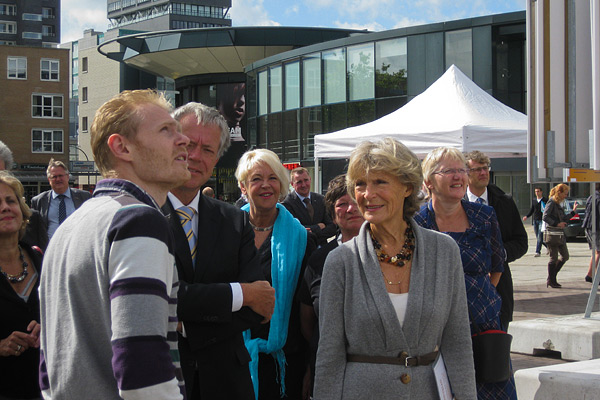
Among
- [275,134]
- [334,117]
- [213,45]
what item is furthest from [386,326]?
[213,45]

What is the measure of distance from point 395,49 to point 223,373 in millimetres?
26997

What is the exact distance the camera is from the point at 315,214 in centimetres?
869

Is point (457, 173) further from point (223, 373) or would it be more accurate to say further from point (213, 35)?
point (213, 35)

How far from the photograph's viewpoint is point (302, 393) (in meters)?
3.81

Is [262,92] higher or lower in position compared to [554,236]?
higher

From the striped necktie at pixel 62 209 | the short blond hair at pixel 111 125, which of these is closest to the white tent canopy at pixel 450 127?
the striped necktie at pixel 62 209

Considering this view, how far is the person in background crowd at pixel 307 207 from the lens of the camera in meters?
7.96

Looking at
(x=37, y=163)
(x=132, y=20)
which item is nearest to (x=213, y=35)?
(x=37, y=163)

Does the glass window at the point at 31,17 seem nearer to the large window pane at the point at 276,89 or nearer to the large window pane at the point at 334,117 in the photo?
the large window pane at the point at 276,89

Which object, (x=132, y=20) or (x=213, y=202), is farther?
(x=132, y=20)

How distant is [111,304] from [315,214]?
7.05m

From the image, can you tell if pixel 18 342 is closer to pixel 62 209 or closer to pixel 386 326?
pixel 386 326

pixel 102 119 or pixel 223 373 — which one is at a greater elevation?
pixel 102 119

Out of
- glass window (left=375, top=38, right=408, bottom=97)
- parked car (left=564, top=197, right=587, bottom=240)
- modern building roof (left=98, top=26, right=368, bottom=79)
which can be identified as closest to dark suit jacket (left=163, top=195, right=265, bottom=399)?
parked car (left=564, top=197, right=587, bottom=240)
